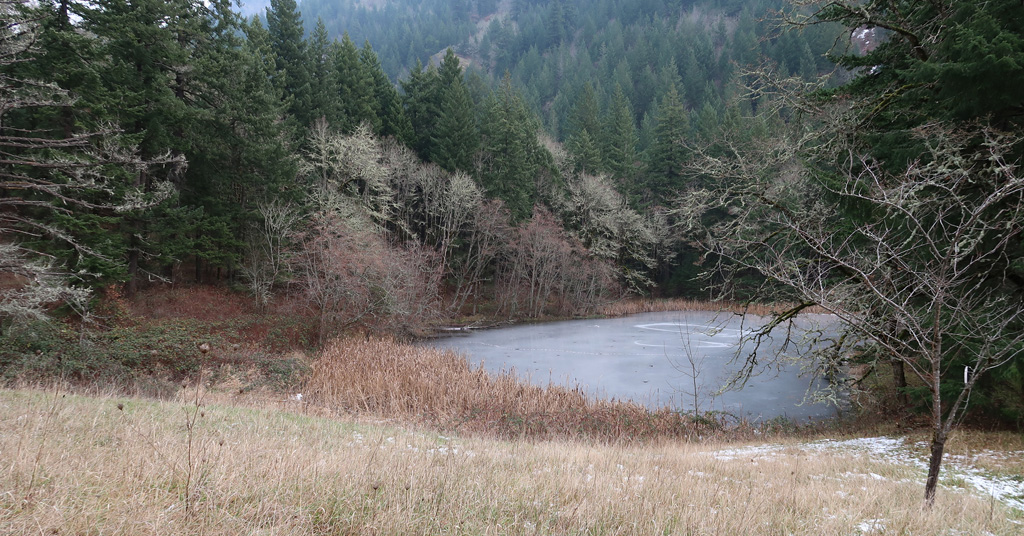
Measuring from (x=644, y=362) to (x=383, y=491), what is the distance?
16351 mm

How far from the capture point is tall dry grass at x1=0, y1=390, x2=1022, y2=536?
2.74 meters

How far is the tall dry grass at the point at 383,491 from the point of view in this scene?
2.74 metres

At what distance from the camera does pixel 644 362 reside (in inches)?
735

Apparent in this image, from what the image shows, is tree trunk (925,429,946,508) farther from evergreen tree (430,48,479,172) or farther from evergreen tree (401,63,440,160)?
evergreen tree (401,63,440,160)

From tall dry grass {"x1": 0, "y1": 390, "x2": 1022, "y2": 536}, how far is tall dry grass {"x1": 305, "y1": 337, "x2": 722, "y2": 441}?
4316 mm

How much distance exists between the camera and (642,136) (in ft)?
188

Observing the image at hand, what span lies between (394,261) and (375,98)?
18.7 m

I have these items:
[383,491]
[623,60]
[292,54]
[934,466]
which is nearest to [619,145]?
[292,54]

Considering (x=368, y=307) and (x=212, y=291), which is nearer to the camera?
(x=368, y=307)

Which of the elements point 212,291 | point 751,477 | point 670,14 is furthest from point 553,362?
point 670,14

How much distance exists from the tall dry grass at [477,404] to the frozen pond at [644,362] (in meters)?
1.07

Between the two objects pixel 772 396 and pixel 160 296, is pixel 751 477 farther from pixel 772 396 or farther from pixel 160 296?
pixel 160 296

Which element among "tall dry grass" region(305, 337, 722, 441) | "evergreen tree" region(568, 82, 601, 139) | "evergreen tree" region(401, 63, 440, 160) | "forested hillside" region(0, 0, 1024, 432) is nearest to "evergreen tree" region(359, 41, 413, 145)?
"forested hillside" region(0, 0, 1024, 432)

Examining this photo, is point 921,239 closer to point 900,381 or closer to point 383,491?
point 900,381
